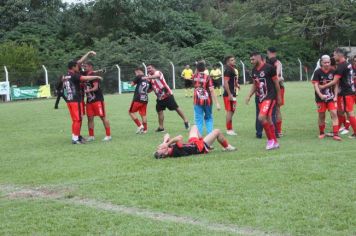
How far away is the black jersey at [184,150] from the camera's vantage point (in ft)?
33.1

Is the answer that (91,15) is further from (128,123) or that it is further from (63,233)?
(63,233)

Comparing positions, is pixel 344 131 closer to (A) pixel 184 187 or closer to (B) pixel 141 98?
(B) pixel 141 98

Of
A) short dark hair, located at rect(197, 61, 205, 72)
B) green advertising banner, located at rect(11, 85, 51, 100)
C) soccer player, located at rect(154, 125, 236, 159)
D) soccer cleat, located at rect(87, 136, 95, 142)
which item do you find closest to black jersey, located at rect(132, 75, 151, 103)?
soccer cleat, located at rect(87, 136, 95, 142)

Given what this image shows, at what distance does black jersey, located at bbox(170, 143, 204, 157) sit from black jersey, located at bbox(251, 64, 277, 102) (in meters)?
1.70

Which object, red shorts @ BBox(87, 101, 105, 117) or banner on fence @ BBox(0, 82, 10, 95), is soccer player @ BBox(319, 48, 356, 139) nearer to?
red shorts @ BBox(87, 101, 105, 117)

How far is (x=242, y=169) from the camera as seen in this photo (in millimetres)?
8570

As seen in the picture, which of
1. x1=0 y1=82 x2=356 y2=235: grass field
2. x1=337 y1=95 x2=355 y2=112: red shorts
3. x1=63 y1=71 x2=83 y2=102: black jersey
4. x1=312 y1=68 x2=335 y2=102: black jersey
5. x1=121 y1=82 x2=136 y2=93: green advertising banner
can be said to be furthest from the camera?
x1=121 y1=82 x2=136 y2=93: green advertising banner

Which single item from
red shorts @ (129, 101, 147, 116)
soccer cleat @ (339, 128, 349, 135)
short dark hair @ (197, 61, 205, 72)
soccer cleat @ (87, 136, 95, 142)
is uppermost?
short dark hair @ (197, 61, 205, 72)

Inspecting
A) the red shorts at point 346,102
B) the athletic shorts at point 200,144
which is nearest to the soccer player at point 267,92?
the athletic shorts at point 200,144

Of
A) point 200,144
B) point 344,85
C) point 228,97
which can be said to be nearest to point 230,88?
point 228,97

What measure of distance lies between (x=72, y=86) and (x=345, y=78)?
605 centimetres

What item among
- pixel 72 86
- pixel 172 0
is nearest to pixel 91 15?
pixel 172 0

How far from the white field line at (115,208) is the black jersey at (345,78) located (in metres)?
6.71

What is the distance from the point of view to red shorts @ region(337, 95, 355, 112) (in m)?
12.2
